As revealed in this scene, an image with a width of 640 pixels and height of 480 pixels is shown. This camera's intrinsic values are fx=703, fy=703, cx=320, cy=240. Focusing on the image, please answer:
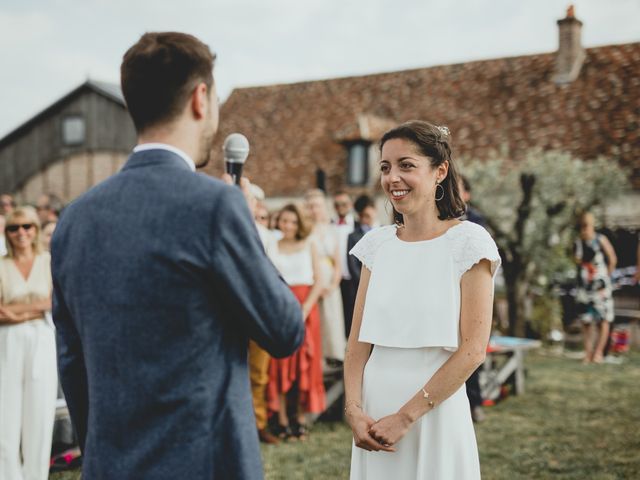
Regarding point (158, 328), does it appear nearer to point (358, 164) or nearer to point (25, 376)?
point (25, 376)

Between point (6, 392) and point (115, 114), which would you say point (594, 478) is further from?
point (115, 114)

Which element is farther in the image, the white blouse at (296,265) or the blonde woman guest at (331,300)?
the blonde woman guest at (331,300)

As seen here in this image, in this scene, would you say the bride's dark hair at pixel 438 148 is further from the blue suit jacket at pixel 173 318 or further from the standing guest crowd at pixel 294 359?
the standing guest crowd at pixel 294 359

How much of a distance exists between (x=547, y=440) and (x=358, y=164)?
1758 cm

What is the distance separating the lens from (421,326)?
267 centimetres

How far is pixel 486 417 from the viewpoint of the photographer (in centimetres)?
774

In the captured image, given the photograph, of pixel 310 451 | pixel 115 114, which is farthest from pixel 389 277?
pixel 115 114

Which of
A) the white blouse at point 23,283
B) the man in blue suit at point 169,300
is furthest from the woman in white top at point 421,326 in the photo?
the white blouse at point 23,283

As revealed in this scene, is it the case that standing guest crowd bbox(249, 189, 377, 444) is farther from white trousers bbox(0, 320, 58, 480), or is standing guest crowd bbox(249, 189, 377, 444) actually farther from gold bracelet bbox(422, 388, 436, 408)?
gold bracelet bbox(422, 388, 436, 408)

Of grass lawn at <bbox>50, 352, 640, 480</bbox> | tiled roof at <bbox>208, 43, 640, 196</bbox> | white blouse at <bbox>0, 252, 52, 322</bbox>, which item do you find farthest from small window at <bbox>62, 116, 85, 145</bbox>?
white blouse at <bbox>0, 252, 52, 322</bbox>

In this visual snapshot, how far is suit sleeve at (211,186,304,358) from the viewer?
1.66 meters

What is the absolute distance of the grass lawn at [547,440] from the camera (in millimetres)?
5840

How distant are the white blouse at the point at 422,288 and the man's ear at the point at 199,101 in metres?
1.22

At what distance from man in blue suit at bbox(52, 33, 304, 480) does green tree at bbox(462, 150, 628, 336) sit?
36.5 feet
